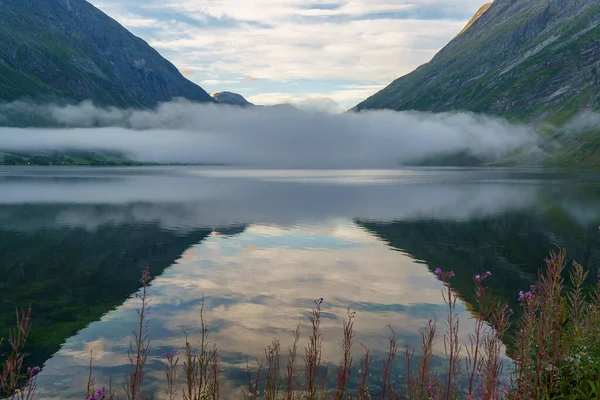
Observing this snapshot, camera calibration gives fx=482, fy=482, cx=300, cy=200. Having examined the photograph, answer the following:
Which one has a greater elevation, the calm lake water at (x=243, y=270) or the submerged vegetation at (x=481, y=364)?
the submerged vegetation at (x=481, y=364)

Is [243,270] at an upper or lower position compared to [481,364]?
lower

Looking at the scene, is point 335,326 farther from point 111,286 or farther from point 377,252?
point 377,252

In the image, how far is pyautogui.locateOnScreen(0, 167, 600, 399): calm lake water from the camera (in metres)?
24.3

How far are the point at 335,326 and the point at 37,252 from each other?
34264 millimetres

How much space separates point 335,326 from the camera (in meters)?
26.3

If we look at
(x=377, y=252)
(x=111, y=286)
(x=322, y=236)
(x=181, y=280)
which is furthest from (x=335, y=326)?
(x=322, y=236)

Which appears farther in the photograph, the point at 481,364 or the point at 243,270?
the point at 243,270

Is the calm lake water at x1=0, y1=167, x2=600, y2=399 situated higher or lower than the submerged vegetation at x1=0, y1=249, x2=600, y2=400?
lower

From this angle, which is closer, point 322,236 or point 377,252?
point 377,252

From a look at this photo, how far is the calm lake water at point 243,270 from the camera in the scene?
79.6 feet

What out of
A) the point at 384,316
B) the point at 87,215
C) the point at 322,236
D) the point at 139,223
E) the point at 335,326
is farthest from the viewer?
the point at 87,215

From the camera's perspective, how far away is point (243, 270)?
40.8m

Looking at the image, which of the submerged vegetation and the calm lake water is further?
the calm lake water

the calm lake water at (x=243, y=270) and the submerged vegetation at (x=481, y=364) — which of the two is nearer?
the submerged vegetation at (x=481, y=364)
